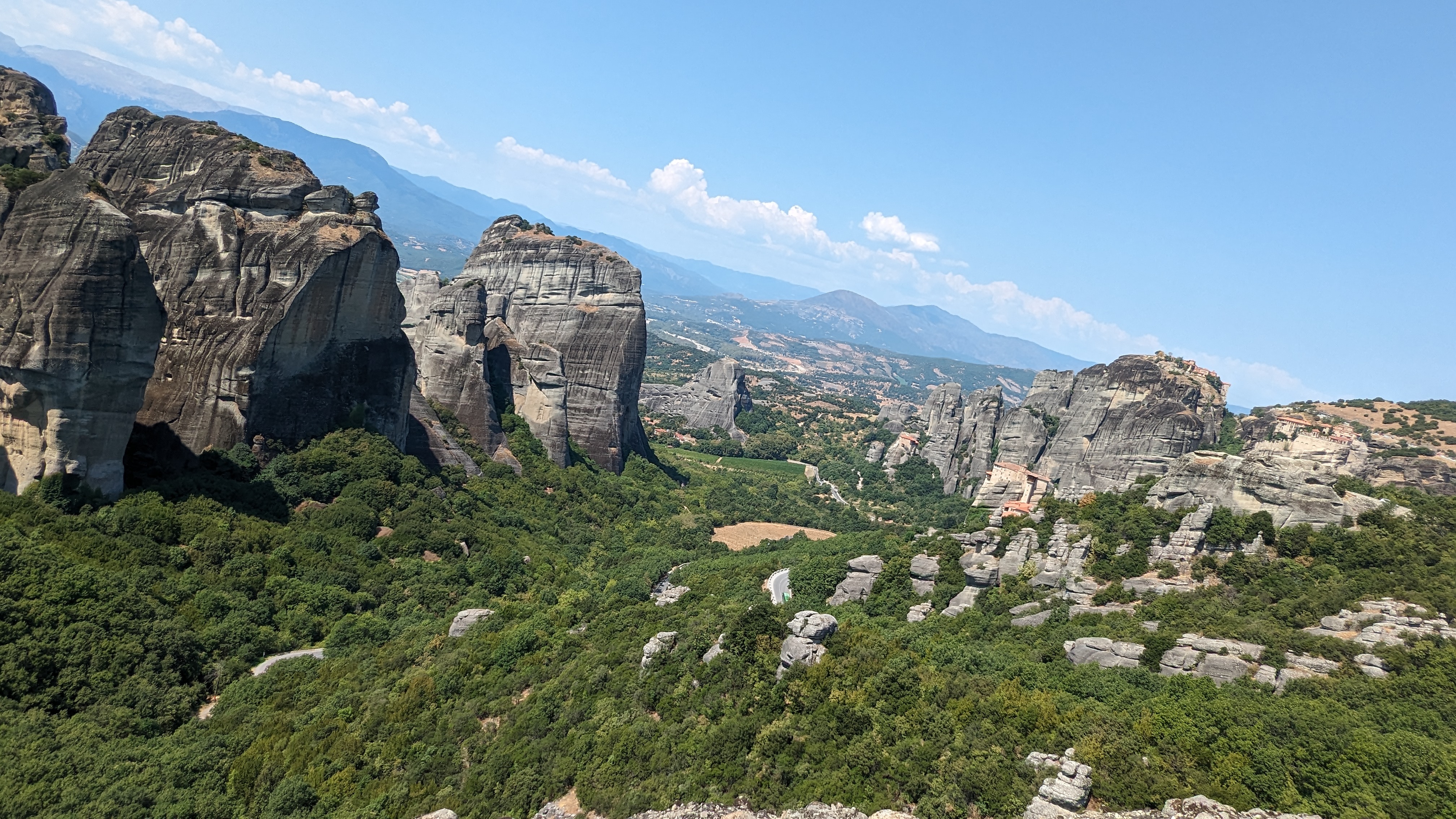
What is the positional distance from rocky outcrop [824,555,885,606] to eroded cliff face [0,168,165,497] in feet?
114

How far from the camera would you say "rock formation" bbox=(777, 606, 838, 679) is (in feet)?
82.1

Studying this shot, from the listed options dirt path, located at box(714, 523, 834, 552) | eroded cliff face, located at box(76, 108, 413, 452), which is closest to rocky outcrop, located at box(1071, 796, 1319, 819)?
eroded cliff face, located at box(76, 108, 413, 452)

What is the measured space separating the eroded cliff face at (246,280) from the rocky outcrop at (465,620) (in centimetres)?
1670

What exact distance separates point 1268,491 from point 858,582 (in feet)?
66.3

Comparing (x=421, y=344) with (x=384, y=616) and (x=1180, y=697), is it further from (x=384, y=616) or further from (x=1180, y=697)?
(x=1180, y=697)

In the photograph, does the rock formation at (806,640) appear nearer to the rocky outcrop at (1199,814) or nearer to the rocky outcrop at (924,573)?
the rocky outcrop at (1199,814)

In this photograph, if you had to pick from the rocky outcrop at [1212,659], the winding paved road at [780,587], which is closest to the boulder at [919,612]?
the winding paved road at [780,587]

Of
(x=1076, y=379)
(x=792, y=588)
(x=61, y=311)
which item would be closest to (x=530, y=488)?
(x=792, y=588)

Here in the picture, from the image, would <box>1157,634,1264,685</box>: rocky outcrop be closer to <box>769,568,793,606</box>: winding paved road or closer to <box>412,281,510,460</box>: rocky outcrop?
<box>769,568,793,606</box>: winding paved road

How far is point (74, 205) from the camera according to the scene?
101 feet

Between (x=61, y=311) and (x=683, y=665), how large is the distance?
29133mm

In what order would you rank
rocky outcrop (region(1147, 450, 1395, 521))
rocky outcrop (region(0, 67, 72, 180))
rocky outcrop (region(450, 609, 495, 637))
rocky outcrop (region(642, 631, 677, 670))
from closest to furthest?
rocky outcrop (region(642, 631, 677, 670)) < rocky outcrop (region(1147, 450, 1395, 521)) < rocky outcrop (region(450, 609, 495, 637)) < rocky outcrop (region(0, 67, 72, 180))

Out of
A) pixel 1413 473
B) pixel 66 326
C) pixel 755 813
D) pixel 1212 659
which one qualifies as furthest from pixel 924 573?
pixel 1413 473

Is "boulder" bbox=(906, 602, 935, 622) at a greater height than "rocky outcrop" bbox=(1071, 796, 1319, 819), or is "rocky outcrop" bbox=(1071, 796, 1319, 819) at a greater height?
"rocky outcrop" bbox=(1071, 796, 1319, 819)
